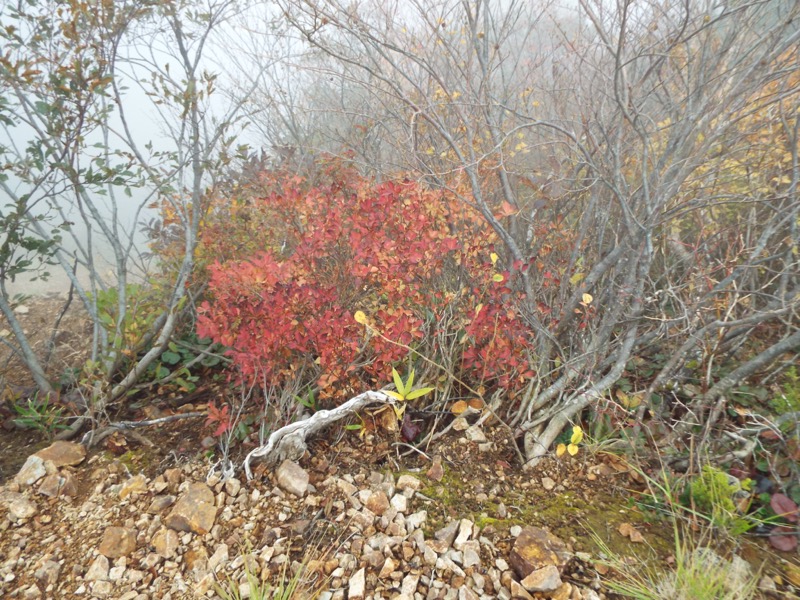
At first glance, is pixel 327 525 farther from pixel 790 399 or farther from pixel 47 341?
pixel 47 341

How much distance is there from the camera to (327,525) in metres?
1.76

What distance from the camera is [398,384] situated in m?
1.88

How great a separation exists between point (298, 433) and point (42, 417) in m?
1.45

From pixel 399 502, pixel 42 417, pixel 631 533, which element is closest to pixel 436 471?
pixel 399 502

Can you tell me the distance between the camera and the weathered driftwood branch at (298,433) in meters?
1.99

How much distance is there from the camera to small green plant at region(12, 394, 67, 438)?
2.29 meters

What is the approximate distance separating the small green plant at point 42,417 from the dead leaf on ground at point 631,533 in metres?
2.60

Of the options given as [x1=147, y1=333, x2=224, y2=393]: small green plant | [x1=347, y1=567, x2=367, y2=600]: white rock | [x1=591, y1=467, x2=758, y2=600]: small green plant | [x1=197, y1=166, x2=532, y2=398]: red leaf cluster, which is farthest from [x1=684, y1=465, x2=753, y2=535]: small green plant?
[x1=147, y1=333, x2=224, y2=393]: small green plant

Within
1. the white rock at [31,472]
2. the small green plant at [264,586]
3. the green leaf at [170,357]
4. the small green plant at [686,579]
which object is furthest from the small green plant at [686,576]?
the green leaf at [170,357]

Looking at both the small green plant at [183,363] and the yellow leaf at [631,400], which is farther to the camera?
the small green plant at [183,363]

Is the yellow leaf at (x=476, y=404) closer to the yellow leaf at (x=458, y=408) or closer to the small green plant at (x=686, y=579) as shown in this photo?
the yellow leaf at (x=458, y=408)

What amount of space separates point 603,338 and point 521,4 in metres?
2.11

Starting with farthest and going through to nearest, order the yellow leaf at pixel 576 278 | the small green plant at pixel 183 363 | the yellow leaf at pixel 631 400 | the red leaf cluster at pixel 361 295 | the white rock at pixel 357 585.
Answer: the small green plant at pixel 183 363 < the yellow leaf at pixel 576 278 < the yellow leaf at pixel 631 400 < the red leaf cluster at pixel 361 295 < the white rock at pixel 357 585

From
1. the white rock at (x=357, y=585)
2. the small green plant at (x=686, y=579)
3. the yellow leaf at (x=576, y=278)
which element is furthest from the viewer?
the yellow leaf at (x=576, y=278)
